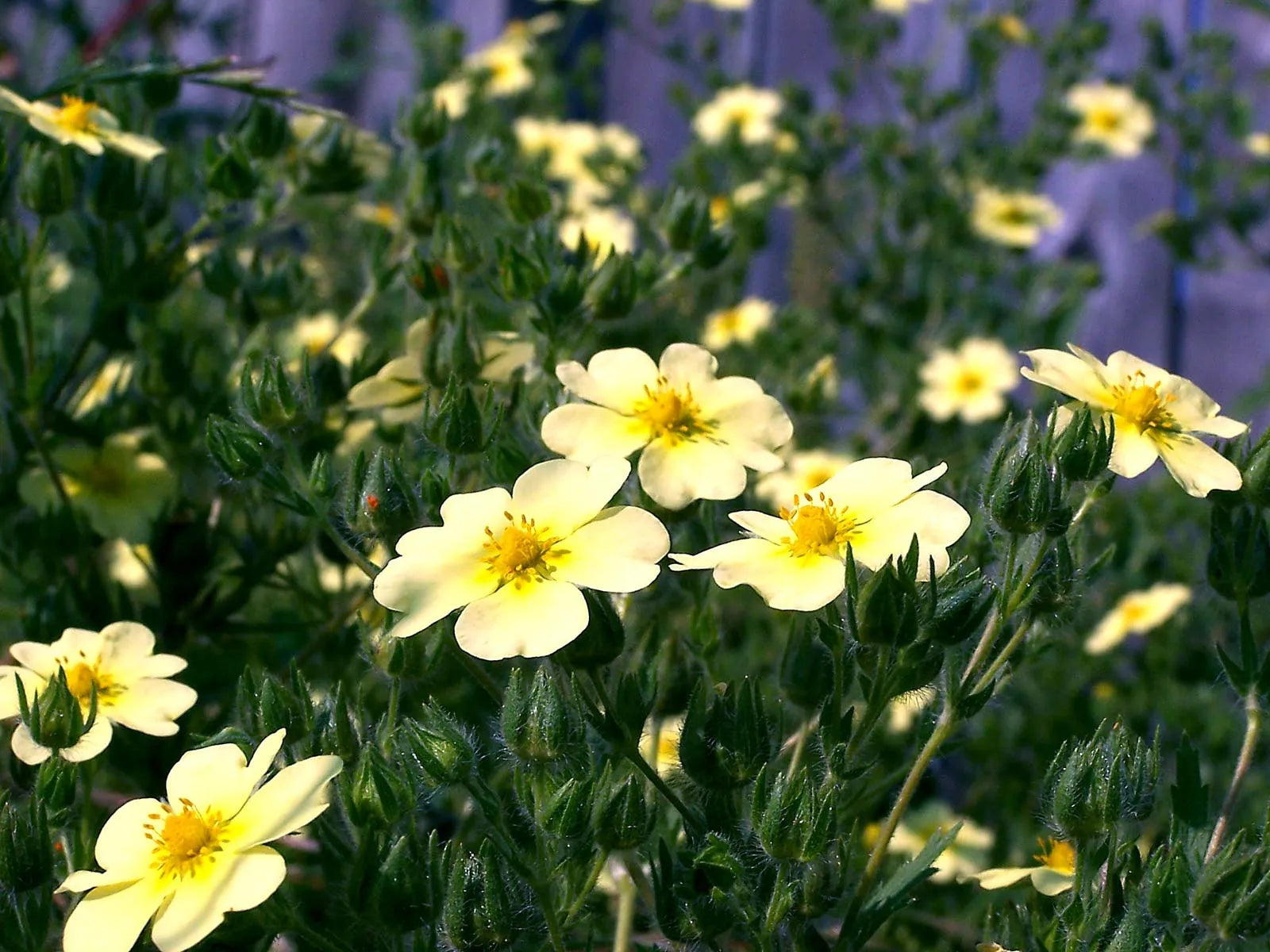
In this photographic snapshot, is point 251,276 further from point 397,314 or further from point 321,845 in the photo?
point 321,845

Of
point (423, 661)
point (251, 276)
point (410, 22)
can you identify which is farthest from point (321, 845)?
point (410, 22)

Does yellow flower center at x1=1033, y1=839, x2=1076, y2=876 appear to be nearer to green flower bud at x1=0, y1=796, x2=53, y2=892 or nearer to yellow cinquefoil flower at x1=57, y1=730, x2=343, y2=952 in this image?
yellow cinquefoil flower at x1=57, y1=730, x2=343, y2=952

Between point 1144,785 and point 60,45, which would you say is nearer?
point 1144,785

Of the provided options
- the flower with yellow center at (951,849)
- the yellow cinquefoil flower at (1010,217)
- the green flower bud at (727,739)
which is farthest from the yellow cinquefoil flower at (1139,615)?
the green flower bud at (727,739)

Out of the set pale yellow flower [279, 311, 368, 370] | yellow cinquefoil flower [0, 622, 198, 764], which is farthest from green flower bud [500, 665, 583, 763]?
pale yellow flower [279, 311, 368, 370]

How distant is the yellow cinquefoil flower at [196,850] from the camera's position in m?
0.70

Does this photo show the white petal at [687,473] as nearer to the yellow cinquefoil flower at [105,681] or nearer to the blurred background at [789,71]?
the yellow cinquefoil flower at [105,681]

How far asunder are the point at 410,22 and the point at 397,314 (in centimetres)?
133

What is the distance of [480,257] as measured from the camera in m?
1.20

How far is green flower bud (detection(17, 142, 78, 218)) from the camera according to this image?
1167 mm

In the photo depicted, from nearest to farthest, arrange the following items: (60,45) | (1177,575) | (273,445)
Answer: (273,445) < (1177,575) < (60,45)

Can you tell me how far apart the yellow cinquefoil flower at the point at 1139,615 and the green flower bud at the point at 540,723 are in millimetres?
1355

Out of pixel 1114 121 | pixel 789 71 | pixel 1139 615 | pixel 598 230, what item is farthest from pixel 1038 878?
pixel 789 71

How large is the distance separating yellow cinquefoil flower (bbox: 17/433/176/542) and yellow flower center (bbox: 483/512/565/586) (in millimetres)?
527
